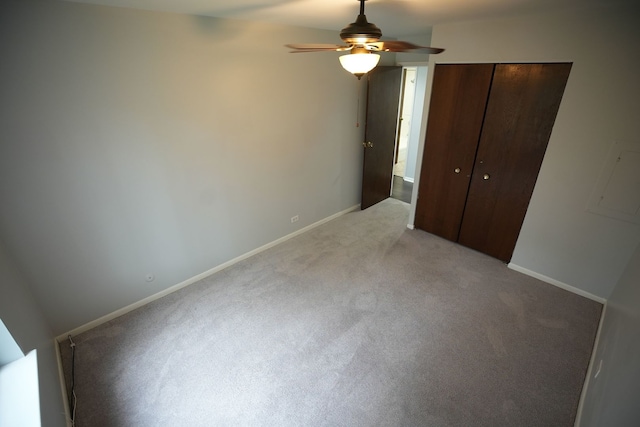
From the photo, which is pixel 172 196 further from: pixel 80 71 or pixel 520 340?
pixel 520 340

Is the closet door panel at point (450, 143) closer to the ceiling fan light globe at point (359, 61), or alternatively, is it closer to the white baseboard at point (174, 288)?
the white baseboard at point (174, 288)

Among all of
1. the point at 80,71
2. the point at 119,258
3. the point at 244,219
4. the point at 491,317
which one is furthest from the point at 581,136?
the point at 119,258

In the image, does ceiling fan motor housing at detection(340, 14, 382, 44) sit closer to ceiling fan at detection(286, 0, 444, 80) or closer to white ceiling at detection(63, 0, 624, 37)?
ceiling fan at detection(286, 0, 444, 80)

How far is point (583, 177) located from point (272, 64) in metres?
3.04

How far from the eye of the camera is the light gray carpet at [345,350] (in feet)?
6.12

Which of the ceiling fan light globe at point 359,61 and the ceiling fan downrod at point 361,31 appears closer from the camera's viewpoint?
the ceiling fan downrod at point 361,31

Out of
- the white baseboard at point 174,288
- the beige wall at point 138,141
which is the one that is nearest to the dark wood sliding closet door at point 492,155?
the beige wall at point 138,141

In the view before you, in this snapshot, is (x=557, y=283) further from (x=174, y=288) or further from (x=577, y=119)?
(x=174, y=288)

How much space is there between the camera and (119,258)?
8.12 ft

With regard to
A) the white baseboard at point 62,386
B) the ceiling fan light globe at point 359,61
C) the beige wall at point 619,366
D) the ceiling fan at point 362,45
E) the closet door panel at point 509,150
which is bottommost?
the white baseboard at point 62,386

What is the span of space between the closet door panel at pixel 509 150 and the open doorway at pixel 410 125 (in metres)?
1.71

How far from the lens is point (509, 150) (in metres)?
2.90

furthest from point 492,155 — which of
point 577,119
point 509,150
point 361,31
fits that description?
point 361,31

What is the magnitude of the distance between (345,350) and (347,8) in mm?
2543
